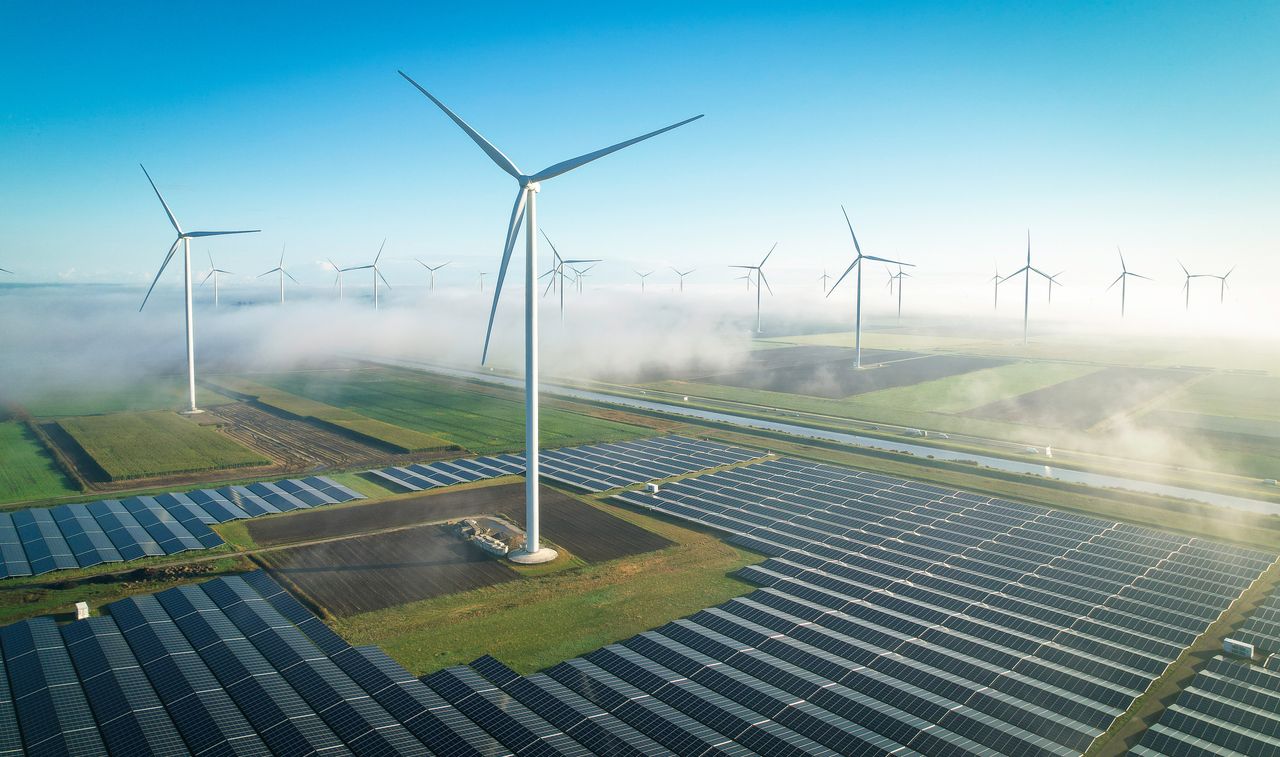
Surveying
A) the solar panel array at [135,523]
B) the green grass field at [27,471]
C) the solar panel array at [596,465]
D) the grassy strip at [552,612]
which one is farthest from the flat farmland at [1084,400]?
the green grass field at [27,471]

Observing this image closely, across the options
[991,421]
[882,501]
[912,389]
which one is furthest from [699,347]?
[882,501]

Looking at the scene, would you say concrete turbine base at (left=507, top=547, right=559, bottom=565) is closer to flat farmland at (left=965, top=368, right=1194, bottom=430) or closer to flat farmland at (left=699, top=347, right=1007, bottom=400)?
flat farmland at (left=965, top=368, right=1194, bottom=430)

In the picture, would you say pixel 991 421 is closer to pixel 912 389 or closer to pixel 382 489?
pixel 912 389

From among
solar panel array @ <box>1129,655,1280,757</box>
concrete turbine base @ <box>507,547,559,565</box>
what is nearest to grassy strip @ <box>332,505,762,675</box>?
concrete turbine base @ <box>507,547,559,565</box>

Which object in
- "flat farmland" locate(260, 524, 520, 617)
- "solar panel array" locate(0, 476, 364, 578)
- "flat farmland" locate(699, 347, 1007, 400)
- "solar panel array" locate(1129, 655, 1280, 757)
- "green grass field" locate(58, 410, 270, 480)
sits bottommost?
"solar panel array" locate(1129, 655, 1280, 757)

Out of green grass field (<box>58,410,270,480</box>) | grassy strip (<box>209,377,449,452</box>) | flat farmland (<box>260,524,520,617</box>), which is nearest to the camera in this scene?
flat farmland (<box>260,524,520,617</box>)

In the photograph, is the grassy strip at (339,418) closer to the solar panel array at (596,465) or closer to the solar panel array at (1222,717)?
the solar panel array at (596,465)
